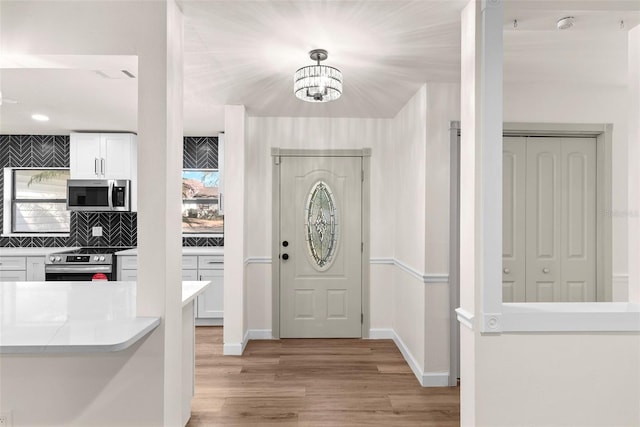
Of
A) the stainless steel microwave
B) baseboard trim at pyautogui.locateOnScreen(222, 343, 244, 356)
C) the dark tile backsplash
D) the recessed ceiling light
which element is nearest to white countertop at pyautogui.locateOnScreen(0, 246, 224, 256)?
the dark tile backsplash

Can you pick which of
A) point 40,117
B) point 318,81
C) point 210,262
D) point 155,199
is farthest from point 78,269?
point 318,81

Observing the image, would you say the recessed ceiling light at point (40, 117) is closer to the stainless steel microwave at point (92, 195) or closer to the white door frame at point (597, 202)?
the stainless steel microwave at point (92, 195)

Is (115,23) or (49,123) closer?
(115,23)

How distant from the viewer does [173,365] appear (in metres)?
1.90

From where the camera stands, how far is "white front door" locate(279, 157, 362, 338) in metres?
4.20

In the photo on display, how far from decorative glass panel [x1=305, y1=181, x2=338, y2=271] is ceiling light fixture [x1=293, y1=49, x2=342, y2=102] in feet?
5.93

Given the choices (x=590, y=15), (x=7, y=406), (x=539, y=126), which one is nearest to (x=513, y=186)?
(x=539, y=126)

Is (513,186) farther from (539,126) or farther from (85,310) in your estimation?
(85,310)

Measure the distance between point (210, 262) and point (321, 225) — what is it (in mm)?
1432

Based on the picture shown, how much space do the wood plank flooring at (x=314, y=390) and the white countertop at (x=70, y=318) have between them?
3.20 feet

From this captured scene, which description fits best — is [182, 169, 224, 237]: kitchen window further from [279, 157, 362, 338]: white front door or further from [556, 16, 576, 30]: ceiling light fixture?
[556, 16, 576, 30]: ceiling light fixture

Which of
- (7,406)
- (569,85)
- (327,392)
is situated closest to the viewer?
(7,406)

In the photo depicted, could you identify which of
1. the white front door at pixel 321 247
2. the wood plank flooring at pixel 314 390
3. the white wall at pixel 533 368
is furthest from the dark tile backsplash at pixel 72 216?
the white wall at pixel 533 368

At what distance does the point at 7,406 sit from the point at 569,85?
4.14 meters
